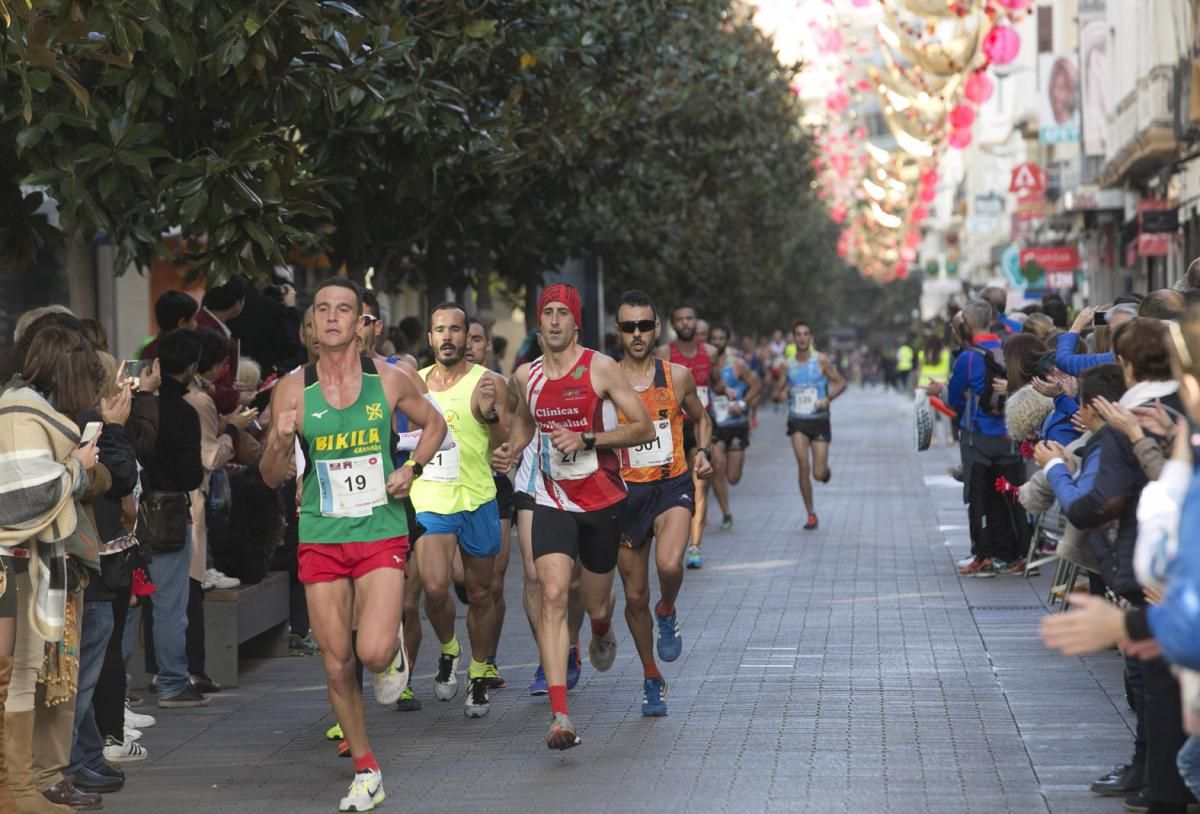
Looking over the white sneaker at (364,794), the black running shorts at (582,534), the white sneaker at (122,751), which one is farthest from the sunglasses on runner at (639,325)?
the white sneaker at (364,794)

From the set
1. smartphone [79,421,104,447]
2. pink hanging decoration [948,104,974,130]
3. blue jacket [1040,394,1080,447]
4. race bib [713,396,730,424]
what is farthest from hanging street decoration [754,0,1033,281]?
smartphone [79,421,104,447]

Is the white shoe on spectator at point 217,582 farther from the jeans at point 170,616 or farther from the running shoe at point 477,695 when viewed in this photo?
the running shoe at point 477,695

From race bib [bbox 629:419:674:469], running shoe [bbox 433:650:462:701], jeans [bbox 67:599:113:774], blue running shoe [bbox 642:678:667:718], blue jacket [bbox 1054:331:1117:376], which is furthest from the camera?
blue jacket [bbox 1054:331:1117:376]

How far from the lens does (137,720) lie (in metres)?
9.55

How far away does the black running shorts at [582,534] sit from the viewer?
8.95 m

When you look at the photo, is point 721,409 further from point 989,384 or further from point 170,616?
point 170,616

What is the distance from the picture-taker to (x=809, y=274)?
68500 mm

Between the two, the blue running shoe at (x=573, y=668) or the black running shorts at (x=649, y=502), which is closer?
the black running shorts at (x=649, y=502)

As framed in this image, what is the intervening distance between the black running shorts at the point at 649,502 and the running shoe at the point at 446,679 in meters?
1.18

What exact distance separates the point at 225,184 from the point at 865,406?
55.5 meters

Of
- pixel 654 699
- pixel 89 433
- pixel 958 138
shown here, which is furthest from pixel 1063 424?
pixel 958 138

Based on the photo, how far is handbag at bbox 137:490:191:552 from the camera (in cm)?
976

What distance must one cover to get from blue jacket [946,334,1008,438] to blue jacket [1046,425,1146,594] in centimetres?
815

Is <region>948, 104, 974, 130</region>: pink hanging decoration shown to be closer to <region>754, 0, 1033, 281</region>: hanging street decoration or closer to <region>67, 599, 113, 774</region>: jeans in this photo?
<region>754, 0, 1033, 281</region>: hanging street decoration
